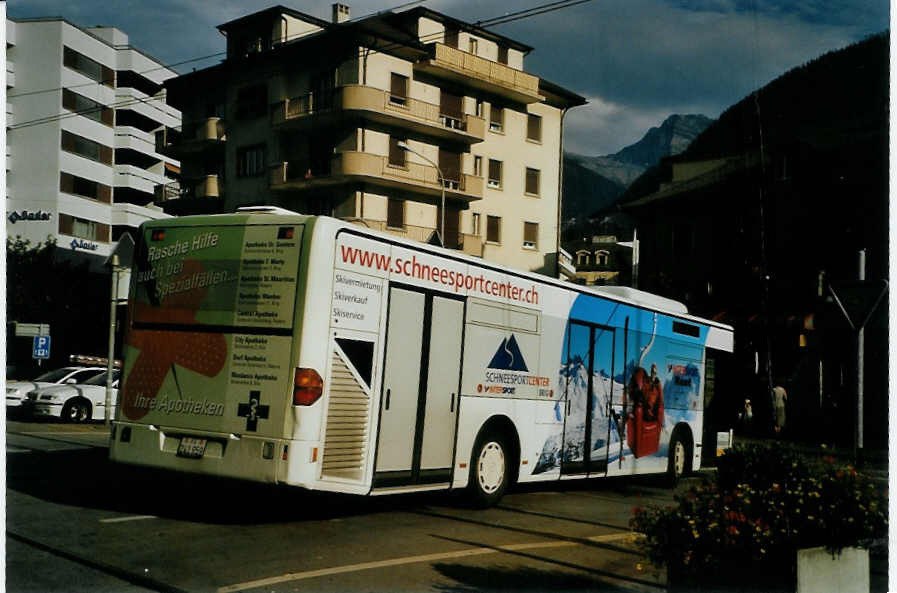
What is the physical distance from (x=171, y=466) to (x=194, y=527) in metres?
0.65

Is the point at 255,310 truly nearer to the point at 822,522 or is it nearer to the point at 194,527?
the point at 194,527

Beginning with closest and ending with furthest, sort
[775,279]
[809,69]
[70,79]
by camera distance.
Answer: [809,69] → [70,79] → [775,279]

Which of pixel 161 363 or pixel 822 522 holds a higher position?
pixel 161 363

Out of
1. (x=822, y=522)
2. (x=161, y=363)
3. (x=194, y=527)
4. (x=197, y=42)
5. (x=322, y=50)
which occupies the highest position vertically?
(x=322, y=50)

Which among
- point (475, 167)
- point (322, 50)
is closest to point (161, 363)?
point (322, 50)

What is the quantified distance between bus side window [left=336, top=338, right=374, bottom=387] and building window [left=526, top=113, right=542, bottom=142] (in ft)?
117

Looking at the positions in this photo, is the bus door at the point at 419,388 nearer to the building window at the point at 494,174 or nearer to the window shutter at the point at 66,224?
the building window at the point at 494,174

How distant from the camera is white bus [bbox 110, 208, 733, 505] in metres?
8.62

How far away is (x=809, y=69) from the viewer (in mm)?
15766

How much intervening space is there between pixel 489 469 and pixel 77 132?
2838 centimetres

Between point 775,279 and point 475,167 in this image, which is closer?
point 775,279

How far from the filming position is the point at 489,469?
11086 mm

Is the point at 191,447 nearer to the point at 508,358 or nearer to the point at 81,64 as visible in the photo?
the point at 508,358

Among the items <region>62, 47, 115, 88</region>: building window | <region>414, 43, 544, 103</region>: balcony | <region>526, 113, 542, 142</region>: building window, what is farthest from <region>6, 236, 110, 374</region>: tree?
<region>526, 113, 542, 142</region>: building window
